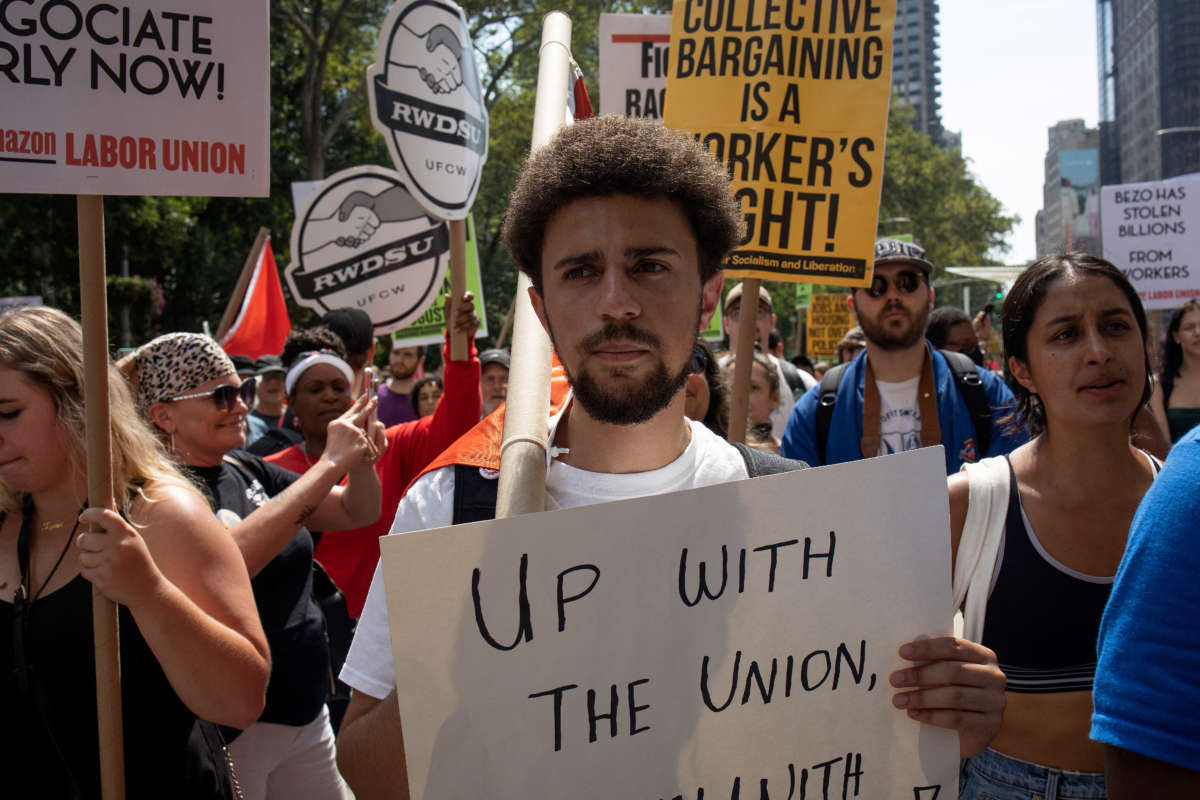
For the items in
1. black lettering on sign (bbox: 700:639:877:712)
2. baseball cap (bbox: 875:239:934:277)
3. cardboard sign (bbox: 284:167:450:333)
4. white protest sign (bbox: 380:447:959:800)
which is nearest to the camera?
white protest sign (bbox: 380:447:959:800)

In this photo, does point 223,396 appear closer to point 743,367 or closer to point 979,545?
point 743,367

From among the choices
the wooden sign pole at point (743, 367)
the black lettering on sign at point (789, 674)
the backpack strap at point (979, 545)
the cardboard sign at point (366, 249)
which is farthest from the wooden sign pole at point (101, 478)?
the cardboard sign at point (366, 249)

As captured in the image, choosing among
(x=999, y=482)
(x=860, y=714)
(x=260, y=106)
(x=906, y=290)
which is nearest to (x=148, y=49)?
(x=260, y=106)

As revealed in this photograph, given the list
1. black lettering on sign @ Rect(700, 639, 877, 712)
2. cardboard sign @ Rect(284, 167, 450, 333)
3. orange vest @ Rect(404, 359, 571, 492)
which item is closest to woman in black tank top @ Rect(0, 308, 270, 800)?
orange vest @ Rect(404, 359, 571, 492)

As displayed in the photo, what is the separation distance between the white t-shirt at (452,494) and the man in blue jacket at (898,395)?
203 cm

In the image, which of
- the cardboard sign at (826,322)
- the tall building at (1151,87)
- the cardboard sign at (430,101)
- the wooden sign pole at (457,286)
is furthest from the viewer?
the tall building at (1151,87)

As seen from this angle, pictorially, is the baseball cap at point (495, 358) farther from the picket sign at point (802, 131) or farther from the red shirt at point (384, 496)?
the picket sign at point (802, 131)

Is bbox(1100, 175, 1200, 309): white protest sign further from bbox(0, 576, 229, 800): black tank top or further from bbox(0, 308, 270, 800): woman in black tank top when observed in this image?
bbox(0, 576, 229, 800): black tank top

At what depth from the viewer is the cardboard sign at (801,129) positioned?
10.6 feet

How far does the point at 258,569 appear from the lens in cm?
288

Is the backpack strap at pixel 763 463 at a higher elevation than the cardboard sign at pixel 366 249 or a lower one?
lower

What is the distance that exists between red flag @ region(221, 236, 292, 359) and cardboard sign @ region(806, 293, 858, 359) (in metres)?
8.32

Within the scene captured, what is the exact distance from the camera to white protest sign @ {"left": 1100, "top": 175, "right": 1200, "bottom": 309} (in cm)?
862

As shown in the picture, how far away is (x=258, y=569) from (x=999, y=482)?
6.67 feet
